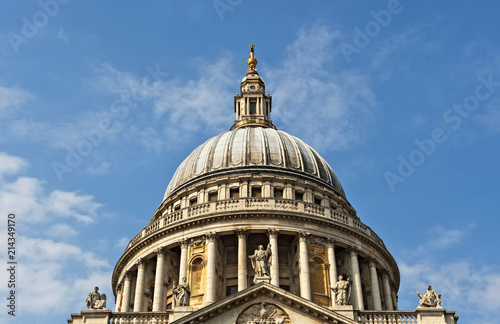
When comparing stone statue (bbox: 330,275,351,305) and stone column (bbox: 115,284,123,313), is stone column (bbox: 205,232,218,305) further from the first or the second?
stone statue (bbox: 330,275,351,305)

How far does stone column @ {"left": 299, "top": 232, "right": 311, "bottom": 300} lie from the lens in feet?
164

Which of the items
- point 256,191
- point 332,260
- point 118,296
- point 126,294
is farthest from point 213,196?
point 332,260

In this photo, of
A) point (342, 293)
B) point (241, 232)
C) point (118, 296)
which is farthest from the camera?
point (118, 296)

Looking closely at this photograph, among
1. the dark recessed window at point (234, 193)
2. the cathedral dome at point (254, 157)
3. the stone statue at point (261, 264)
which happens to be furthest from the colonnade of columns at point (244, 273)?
the stone statue at point (261, 264)

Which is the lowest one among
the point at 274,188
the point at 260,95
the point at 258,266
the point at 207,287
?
the point at 258,266

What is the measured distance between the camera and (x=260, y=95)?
71.8 metres

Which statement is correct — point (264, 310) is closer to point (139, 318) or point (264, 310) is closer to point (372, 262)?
point (139, 318)

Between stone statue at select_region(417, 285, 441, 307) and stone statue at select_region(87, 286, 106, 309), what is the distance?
17316mm

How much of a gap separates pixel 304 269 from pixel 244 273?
4360 mm

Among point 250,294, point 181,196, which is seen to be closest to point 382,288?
point 181,196

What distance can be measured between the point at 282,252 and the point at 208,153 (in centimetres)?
1328

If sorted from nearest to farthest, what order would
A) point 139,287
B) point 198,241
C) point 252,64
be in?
point 198,241
point 139,287
point 252,64

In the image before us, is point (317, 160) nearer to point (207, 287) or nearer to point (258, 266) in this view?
point (207, 287)

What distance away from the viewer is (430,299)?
38.4 metres
